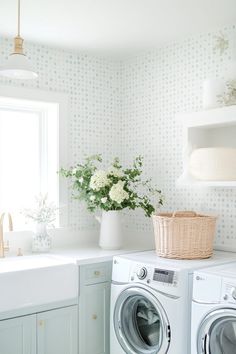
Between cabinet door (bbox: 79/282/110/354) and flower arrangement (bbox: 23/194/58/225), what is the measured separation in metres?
0.71

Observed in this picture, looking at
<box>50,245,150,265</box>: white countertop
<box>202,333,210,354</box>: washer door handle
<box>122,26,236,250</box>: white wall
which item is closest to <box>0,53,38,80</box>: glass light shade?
<box>50,245,150,265</box>: white countertop

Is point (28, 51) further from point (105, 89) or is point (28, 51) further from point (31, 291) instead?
point (31, 291)

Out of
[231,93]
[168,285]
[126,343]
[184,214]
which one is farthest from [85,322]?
[231,93]

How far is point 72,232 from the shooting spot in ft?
13.3

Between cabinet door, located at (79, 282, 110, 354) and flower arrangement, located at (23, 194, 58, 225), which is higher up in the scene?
flower arrangement, located at (23, 194, 58, 225)

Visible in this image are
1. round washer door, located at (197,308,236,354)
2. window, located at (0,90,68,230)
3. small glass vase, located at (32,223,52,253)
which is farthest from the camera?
window, located at (0,90,68,230)

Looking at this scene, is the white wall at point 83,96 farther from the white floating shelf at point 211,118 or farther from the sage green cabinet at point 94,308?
the white floating shelf at point 211,118

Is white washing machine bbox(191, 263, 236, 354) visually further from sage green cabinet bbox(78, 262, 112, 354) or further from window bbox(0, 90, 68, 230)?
window bbox(0, 90, 68, 230)

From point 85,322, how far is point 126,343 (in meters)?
0.32

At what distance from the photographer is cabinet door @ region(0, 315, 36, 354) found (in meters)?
2.92

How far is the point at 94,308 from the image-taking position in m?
3.37

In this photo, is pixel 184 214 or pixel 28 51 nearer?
pixel 184 214

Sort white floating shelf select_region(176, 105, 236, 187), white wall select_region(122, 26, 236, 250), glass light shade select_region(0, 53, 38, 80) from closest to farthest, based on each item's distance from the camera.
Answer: glass light shade select_region(0, 53, 38, 80)
white floating shelf select_region(176, 105, 236, 187)
white wall select_region(122, 26, 236, 250)

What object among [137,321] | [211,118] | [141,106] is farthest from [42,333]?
[141,106]
